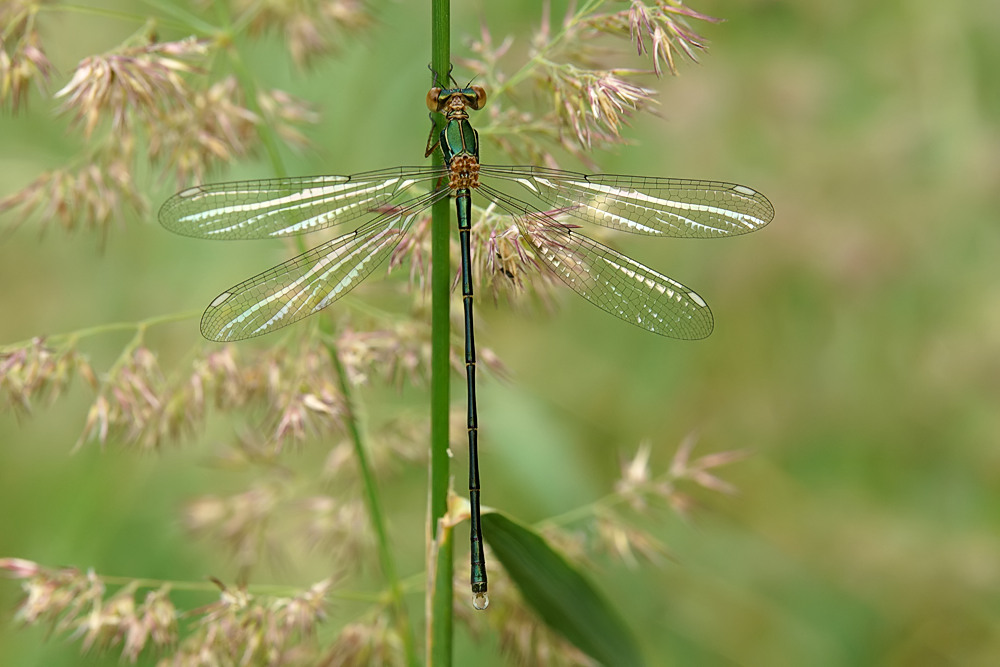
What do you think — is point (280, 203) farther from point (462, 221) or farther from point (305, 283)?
point (462, 221)

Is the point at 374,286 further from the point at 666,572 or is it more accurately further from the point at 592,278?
the point at 666,572

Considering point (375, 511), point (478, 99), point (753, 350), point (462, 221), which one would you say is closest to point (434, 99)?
point (478, 99)

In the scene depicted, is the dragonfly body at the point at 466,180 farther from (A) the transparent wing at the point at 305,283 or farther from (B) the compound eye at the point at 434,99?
(A) the transparent wing at the point at 305,283

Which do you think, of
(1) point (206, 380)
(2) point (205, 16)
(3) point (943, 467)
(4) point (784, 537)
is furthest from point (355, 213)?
(3) point (943, 467)

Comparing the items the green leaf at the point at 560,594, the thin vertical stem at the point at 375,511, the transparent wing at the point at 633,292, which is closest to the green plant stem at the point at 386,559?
the thin vertical stem at the point at 375,511

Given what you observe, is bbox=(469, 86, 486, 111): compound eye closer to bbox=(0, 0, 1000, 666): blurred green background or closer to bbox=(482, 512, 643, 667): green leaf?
bbox=(482, 512, 643, 667): green leaf

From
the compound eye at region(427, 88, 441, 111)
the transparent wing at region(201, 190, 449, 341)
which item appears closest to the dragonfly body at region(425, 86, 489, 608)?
the compound eye at region(427, 88, 441, 111)

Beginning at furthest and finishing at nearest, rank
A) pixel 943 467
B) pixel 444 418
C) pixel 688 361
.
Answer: pixel 688 361 < pixel 943 467 < pixel 444 418
